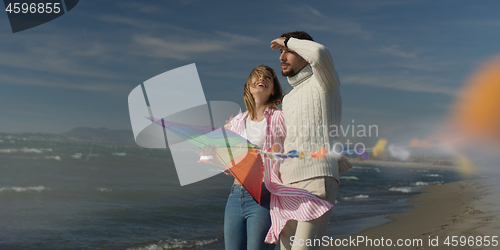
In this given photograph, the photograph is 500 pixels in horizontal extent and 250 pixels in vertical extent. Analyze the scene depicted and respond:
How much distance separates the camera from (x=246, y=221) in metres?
2.50

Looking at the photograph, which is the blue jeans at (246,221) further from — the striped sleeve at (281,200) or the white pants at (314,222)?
the white pants at (314,222)

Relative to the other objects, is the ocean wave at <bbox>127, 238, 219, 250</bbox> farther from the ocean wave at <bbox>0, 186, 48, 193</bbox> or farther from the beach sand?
the ocean wave at <bbox>0, 186, 48, 193</bbox>

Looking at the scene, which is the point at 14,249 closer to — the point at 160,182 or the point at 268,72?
the point at 268,72

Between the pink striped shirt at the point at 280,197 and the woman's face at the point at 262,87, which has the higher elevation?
the woman's face at the point at 262,87

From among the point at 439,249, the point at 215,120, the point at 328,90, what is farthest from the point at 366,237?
the point at 328,90

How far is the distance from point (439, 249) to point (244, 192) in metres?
5.43

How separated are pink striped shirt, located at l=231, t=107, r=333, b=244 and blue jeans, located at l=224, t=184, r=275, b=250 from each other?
0.07m

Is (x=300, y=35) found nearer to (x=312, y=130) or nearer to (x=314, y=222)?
(x=312, y=130)

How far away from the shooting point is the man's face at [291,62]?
2227mm

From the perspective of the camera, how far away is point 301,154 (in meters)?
2.06

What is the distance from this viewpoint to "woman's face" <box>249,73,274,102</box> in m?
2.52

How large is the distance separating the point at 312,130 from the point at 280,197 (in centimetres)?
50

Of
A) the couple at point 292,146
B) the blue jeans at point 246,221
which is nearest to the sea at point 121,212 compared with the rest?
the blue jeans at point 246,221

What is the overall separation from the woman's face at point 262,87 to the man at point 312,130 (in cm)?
37
